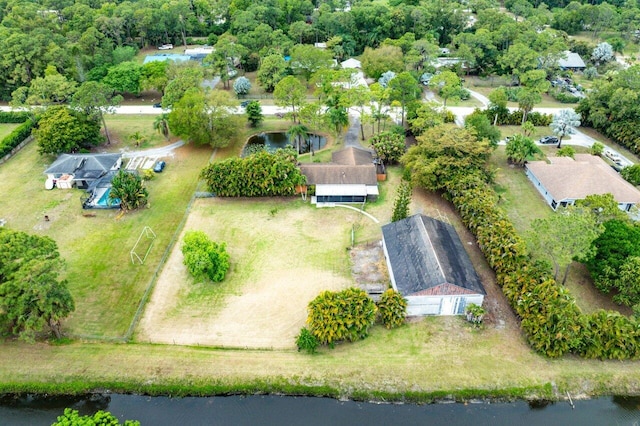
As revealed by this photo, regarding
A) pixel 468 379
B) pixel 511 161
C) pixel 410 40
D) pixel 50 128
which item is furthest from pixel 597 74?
pixel 50 128

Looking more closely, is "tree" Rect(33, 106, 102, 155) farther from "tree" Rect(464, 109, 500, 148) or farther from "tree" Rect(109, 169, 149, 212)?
"tree" Rect(464, 109, 500, 148)

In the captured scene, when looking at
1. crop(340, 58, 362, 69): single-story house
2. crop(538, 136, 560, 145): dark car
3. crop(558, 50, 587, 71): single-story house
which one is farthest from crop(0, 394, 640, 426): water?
crop(558, 50, 587, 71): single-story house

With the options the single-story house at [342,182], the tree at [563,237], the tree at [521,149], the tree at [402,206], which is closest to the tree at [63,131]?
the single-story house at [342,182]

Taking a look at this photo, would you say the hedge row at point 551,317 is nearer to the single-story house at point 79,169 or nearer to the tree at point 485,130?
the tree at point 485,130

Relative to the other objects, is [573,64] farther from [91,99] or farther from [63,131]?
[63,131]

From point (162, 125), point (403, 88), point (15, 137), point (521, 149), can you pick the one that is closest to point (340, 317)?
point (521, 149)

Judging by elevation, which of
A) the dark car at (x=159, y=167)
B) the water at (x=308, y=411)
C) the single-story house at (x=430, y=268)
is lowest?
the water at (x=308, y=411)

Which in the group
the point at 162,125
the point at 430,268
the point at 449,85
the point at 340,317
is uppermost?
the point at 449,85
